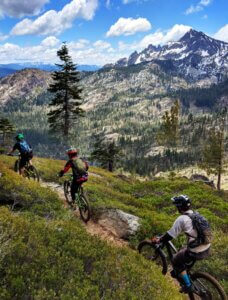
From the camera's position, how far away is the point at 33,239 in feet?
26.5

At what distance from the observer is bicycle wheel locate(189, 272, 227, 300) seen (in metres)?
7.97

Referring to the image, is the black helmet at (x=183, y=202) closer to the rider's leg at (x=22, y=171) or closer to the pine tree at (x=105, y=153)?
the rider's leg at (x=22, y=171)

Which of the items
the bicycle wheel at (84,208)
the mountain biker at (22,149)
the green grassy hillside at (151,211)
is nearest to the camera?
the green grassy hillside at (151,211)

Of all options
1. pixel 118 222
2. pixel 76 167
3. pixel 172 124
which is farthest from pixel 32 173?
pixel 172 124

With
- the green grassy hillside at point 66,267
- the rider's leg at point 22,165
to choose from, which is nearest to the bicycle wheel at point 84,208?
the green grassy hillside at point 66,267

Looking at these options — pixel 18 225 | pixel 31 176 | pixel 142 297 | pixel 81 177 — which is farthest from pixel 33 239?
pixel 31 176

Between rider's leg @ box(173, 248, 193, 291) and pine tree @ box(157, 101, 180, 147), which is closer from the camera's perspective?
rider's leg @ box(173, 248, 193, 291)

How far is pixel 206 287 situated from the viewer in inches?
322

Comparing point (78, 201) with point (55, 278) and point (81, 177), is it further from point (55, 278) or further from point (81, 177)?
point (55, 278)

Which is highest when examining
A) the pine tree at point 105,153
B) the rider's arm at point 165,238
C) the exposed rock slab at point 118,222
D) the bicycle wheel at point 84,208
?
the rider's arm at point 165,238

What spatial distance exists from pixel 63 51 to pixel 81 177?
30.9 meters

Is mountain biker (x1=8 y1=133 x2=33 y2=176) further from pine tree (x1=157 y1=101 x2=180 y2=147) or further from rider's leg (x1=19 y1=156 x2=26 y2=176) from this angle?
pine tree (x1=157 y1=101 x2=180 y2=147)

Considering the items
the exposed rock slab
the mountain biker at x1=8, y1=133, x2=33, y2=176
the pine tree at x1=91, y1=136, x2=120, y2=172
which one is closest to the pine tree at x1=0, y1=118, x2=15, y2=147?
the pine tree at x1=91, y1=136, x2=120, y2=172

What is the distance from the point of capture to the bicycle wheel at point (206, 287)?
797 cm
